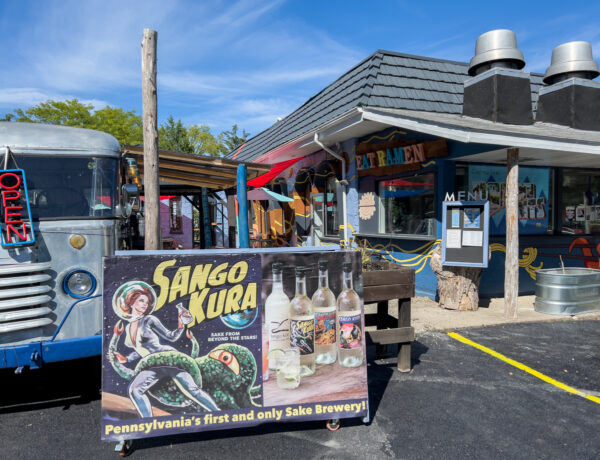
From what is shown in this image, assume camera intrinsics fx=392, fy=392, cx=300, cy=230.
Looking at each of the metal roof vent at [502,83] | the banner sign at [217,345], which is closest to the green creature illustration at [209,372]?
the banner sign at [217,345]

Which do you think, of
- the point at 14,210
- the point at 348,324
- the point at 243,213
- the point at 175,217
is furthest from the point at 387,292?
the point at 175,217

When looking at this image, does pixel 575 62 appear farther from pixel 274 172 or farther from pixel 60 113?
pixel 60 113

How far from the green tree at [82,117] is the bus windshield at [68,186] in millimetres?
27216

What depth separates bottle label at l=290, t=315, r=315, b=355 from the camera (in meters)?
2.98

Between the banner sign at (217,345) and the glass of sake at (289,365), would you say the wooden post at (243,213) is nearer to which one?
the banner sign at (217,345)

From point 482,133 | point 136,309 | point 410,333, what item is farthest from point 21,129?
point 482,133

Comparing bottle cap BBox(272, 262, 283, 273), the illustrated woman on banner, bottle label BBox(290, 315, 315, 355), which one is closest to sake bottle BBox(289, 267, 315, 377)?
bottle label BBox(290, 315, 315, 355)

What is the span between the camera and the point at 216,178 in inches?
348

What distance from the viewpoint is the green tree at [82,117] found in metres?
28.6

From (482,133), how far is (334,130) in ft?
11.8

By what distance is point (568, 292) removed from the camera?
256 inches

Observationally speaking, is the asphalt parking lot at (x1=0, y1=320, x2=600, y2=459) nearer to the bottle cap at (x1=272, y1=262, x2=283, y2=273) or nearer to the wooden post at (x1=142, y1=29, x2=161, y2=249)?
the bottle cap at (x1=272, y1=262, x2=283, y2=273)

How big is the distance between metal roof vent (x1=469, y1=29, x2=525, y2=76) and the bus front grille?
7.81m

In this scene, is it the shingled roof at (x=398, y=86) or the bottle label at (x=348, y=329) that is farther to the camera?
the shingled roof at (x=398, y=86)
